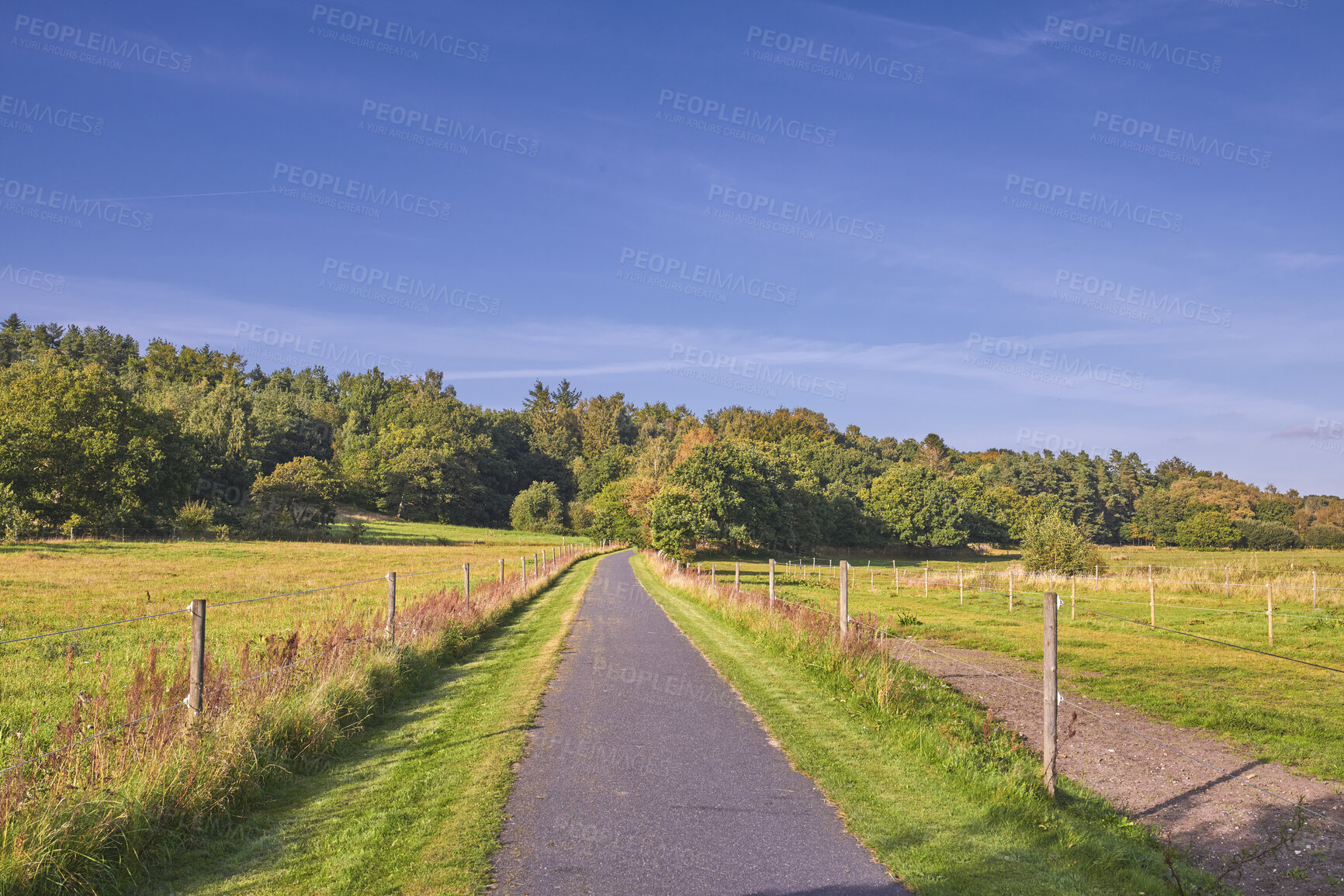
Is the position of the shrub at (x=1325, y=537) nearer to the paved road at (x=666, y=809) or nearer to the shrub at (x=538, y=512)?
the shrub at (x=538, y=512)

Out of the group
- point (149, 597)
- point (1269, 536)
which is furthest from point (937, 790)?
point (1269, 536)

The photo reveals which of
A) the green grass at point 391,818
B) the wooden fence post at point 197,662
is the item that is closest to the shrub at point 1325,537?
the green grass at point 391,818

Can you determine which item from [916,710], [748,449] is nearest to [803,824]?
[916,710]

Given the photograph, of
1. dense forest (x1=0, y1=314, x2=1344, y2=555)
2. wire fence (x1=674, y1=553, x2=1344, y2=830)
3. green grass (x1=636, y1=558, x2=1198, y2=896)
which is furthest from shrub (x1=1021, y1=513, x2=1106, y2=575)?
green grass (x1=636, y1=558, x2=1198, y2=896)

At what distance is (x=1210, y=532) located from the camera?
109062 mm

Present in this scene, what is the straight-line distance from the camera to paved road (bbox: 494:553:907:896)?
194 inches

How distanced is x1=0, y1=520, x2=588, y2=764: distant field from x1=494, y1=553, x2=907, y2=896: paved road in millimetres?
3936

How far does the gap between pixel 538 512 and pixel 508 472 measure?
63.6 feet

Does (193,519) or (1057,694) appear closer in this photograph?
(1057,694)

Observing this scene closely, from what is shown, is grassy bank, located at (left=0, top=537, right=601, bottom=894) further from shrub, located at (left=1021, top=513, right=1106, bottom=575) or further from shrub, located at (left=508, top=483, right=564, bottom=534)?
shrub, located at (left=508, top=483, right=564, bottom=534)

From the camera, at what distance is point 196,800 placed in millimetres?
5879

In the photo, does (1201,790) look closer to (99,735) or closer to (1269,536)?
(99,735)

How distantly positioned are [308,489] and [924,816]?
7659cm

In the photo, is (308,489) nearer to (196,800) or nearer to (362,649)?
(362,649)
